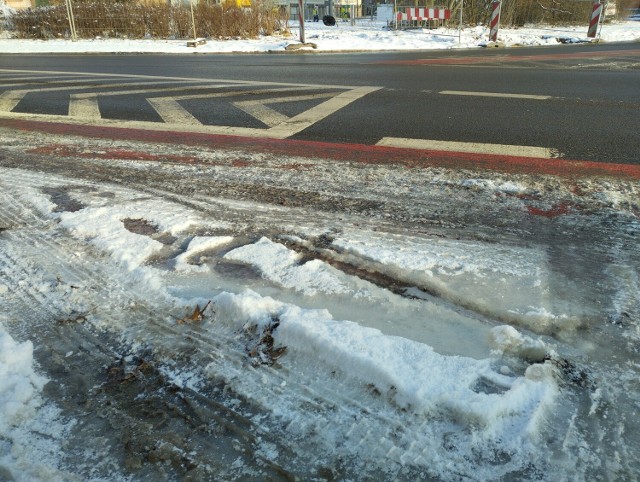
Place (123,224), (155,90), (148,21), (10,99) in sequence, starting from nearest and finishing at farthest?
(123,224) → (10,99) → (155,90) → (148,21)

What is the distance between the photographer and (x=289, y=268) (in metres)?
2.09

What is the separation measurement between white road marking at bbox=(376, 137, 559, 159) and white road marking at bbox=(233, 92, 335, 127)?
1384mm

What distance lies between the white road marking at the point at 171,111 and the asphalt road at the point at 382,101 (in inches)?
0.9

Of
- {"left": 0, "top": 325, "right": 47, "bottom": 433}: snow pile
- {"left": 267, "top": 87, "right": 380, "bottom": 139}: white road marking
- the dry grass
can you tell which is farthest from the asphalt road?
the dry grass

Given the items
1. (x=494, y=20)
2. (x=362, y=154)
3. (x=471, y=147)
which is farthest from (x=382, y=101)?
(x=494, y=20)

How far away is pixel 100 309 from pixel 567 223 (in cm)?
236

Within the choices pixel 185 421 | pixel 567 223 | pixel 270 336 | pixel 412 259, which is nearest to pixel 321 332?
pixel 270 336

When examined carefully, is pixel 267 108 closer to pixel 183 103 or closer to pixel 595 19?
pixel 183 103

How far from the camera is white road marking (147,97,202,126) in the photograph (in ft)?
16.9

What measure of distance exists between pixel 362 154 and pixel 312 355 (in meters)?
2.59

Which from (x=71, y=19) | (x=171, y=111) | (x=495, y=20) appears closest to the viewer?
(x=171, y=111)

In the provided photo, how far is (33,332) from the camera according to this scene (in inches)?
68.4

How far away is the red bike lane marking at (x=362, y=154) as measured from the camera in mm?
3410

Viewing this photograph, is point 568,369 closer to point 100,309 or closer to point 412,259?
point 412,259
